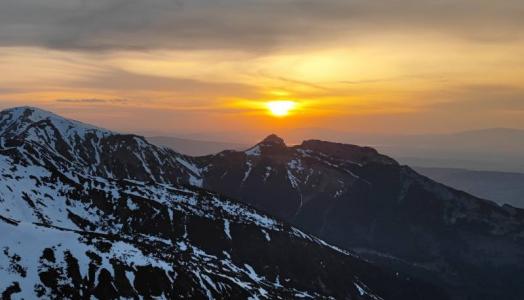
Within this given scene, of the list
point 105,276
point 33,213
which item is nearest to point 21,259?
point 105,276

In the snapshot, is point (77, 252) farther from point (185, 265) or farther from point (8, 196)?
point (8, 196)

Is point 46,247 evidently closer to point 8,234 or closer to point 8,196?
point 8,234

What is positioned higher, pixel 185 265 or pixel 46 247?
pixel 46 247

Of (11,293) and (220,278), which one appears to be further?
(220,278)

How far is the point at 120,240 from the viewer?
14812 centimetres

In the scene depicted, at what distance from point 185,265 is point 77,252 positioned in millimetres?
41004

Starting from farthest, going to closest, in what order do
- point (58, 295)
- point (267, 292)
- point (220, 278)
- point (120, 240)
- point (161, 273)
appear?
1. point (267, 292)
2. point (220, 278)
3. point (120, 240)
4. point (161, 273)
5. point (58, 295)

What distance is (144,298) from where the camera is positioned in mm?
119250

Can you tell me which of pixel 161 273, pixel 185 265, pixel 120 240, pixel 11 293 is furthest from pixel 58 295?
pixel 185 265

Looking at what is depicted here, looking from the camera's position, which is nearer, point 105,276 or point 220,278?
point 105,276

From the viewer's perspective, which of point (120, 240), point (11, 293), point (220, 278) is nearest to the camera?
point (11, 293)

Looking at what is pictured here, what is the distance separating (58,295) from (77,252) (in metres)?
19.5

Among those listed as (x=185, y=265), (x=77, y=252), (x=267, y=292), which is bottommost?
(x=267, y=292)

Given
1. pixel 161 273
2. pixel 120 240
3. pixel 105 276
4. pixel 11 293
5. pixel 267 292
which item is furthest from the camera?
pixel 267 292
